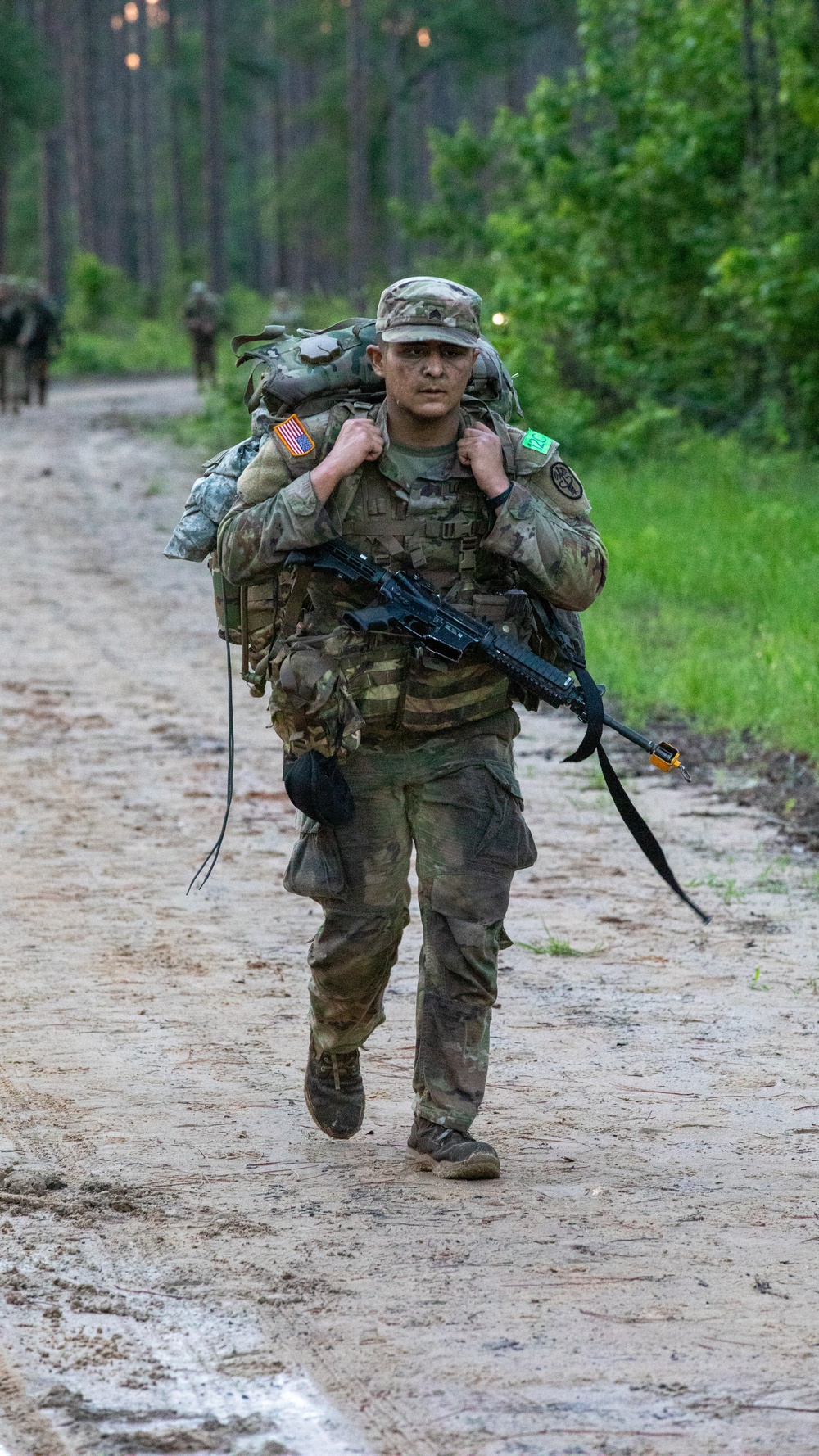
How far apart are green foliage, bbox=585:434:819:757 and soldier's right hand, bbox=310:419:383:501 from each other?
489cm

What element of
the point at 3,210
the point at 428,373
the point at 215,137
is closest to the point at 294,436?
the point at 428,373

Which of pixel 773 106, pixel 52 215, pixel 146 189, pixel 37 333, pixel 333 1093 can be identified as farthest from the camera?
pixel 146 189

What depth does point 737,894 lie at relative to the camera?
655cm

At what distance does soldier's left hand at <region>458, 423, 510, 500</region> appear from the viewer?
3.90 m

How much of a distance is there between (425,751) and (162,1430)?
65.5 inches

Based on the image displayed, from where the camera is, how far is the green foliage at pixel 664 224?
52.6ft

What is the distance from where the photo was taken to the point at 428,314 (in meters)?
3.83

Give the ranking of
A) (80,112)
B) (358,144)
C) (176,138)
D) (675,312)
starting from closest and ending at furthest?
(675,312), (358,144), (80,112), (176,138)

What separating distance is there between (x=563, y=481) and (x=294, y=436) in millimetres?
607

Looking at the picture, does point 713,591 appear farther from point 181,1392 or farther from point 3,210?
point 3,210

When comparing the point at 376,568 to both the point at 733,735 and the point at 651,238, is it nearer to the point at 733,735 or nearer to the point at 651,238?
the point at 733,735

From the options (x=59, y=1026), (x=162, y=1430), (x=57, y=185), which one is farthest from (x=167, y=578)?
(x=57, y=185)

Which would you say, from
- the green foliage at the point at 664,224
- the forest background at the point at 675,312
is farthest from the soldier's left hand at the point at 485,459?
the green foliage at the point at 664,224

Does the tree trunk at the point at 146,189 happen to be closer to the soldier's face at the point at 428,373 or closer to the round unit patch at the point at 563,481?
the round unit patch at the point at 563,481
